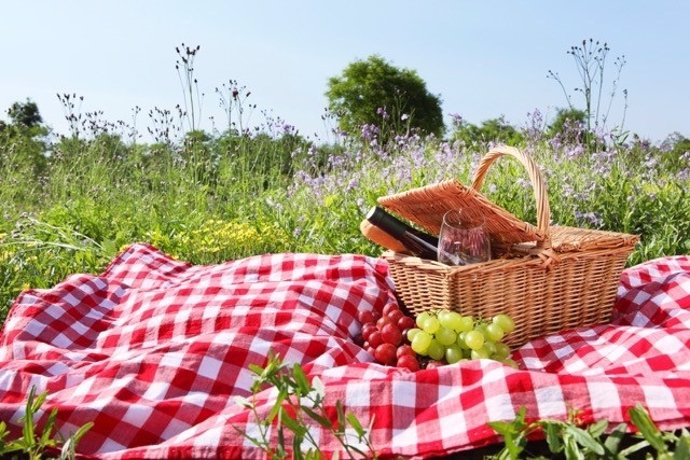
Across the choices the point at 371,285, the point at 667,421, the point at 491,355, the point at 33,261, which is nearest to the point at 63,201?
the point at 33,261

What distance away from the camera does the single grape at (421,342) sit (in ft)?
8.25

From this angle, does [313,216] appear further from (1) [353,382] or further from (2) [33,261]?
(1) [353,382]

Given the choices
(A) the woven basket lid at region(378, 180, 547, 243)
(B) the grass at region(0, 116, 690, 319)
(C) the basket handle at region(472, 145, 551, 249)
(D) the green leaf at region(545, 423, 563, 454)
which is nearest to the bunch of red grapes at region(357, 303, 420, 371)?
(A) the woven basket lid at region(378, 180, 547, 243)

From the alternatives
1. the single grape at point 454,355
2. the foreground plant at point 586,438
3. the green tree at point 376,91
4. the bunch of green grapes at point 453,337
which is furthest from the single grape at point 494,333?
the green tree at point 376,91

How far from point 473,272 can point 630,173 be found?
281 cm

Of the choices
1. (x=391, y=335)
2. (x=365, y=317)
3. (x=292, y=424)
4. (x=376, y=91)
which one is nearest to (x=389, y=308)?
(x=365, y=317)

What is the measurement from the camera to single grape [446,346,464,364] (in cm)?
252

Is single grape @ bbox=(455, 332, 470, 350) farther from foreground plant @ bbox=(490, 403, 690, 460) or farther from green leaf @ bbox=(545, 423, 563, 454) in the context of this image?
green leaf @ bbox=(545, 423, 563, 454)

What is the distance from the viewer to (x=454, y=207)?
2904 mm

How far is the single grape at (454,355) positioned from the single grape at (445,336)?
0.03 m

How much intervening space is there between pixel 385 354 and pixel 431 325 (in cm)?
19

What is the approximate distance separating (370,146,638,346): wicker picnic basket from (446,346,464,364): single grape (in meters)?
0.24

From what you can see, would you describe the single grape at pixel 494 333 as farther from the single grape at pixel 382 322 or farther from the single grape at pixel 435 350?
the single grape at pixel 382 322

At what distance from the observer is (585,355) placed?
2541 mm
